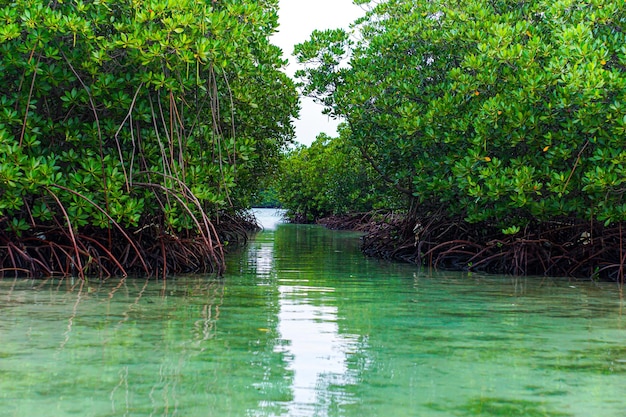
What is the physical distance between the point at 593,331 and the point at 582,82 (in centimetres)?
296

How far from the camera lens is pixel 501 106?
24.4ft

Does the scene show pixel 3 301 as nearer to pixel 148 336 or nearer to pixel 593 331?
pixel 148 336

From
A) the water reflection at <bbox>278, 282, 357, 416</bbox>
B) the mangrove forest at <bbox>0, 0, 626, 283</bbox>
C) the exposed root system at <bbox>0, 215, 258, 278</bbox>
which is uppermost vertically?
the mangrove forest at <bbox>0, 0, 626, 283</bbox>

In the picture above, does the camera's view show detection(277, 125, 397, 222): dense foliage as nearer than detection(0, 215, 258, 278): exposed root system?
No

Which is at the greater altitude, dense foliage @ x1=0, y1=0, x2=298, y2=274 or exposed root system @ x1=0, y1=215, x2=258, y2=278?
dense foliage @ x1=0, y1=0, x2=298, y2=274

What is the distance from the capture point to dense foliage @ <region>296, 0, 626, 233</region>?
681cm

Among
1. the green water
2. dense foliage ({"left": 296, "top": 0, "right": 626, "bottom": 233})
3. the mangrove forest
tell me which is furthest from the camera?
dense foliage ({"left": 296, "top": 0, "right": 626, "bottom": 233})

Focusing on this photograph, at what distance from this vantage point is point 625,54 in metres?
6.87

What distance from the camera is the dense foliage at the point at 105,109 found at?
244 inches

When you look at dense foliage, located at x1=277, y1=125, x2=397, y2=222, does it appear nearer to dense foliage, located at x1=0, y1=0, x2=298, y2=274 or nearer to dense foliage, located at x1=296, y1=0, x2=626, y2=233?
dense foliage, located at x1=296, y1=0, x2=626, y2=233

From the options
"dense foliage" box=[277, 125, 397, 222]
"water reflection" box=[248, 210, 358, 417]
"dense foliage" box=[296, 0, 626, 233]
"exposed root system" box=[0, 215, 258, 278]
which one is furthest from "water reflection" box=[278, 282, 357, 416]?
"dense foliage" box=[277, 125, 397, 222]

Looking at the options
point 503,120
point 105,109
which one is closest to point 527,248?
point 503,120

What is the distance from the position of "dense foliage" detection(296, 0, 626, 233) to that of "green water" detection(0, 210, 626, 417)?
53.5 inches

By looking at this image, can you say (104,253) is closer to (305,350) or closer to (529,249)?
(305,350)
